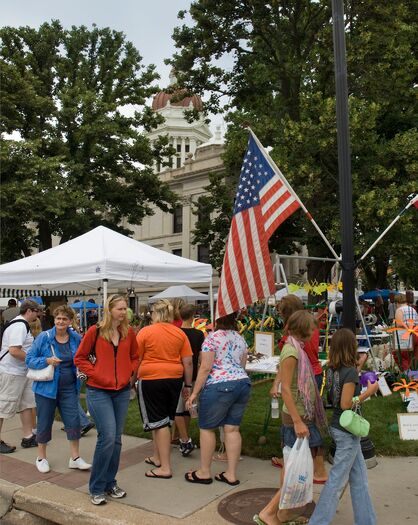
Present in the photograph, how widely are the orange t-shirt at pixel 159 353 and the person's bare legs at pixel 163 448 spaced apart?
542mm

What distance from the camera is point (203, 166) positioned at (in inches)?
1725

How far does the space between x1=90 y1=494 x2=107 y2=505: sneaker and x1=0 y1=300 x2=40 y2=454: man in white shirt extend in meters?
2.19

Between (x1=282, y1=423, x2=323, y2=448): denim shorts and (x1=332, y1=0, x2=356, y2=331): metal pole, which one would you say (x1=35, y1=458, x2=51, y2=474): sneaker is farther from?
(x1=332, y1=0, x2=356, y2=331): metal pole

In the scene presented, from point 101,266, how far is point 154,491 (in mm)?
4424

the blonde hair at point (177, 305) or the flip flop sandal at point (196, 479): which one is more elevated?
the blonde hair at point (177, 305)

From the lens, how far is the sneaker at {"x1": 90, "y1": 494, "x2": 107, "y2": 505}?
4.58m

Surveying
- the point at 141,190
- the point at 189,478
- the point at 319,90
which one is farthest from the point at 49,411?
the point at 141,190

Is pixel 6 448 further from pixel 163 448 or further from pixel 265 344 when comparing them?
pixel 265 344

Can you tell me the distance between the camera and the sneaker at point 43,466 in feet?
18.1

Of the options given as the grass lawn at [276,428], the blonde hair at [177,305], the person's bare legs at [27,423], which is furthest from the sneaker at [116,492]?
the person's bare legs at [27,423]

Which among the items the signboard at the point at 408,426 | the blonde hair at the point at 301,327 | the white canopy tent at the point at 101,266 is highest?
the white canopy tent at the point at 101,266

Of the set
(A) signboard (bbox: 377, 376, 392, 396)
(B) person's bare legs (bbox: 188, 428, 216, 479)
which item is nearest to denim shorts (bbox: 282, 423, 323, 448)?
(B) person's bare legs (bbox: 188, 428, 216, 479)

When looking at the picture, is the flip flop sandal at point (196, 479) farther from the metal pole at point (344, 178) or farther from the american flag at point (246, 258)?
the metal pole at point (344, 178)

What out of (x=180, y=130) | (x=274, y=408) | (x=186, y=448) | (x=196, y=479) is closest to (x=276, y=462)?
(x=274, y=408)
